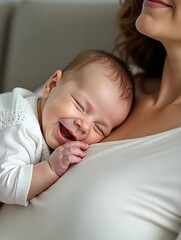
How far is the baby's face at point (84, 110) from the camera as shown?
3.81ft

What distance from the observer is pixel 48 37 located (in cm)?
180

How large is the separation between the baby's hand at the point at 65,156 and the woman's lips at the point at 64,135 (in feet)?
0.14

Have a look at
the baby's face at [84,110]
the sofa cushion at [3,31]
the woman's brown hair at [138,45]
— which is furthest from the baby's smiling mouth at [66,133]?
the sofa cushion at [3,31]

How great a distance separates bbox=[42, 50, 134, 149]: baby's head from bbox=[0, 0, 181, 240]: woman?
0.06m

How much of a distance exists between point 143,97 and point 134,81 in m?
0.07

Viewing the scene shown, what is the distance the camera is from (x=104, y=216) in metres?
1.00

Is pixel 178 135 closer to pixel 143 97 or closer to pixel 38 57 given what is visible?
pixel 143 97

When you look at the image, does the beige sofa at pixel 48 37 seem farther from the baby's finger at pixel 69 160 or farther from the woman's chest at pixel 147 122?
the baby's finger at pixel 69 160

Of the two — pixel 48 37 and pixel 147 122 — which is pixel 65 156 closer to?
pixel 147 122

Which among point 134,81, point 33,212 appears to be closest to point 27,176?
point 33,212

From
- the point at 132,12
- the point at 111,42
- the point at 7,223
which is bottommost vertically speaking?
the point at 7,223

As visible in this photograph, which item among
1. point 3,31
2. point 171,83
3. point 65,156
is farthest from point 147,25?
point 3,31

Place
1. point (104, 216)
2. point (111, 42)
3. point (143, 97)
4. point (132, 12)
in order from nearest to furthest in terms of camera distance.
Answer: point (104, 216), point (143, 97), point (132, 12), point (111, 42)

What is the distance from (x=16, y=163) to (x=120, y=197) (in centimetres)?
23
